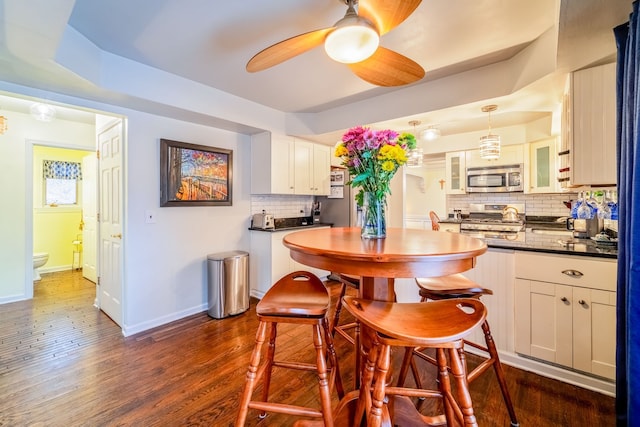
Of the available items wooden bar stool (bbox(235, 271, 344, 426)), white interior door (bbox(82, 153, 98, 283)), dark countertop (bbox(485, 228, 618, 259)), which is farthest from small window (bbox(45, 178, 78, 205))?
dark countertop (bbox(485, 228, 618, 259))

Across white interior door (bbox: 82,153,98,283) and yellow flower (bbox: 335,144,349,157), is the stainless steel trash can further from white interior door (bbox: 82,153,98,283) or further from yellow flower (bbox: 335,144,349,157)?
white interior door (bbox: 82,153,98,283)

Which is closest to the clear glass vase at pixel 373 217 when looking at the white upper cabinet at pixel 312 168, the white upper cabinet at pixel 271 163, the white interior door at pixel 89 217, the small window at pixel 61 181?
the white upper cabinet at pixel 271 163

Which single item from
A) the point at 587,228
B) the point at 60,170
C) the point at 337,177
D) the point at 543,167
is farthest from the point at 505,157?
the point at 60,170

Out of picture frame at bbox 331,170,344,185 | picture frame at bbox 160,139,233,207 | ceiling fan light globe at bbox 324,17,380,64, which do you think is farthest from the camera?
picture frame at bbox 331,170,344,185

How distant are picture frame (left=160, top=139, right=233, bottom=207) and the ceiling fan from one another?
1585 millimetres

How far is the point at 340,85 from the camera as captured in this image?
2750 mm

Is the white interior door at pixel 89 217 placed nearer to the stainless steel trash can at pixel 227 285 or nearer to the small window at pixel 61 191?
the small window at pixel 61 191

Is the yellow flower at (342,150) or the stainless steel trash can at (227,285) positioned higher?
the yellow flower at (342,150)

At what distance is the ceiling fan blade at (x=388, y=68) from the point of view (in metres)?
1.64

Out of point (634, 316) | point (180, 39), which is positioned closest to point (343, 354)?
point (634, 316)

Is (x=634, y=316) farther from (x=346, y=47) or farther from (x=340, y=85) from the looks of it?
(x=340, y=85)

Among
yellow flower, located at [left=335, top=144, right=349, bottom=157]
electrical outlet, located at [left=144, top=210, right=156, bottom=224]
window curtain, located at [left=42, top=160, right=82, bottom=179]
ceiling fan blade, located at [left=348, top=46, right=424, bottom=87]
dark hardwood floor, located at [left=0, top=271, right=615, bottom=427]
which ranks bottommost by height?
dark hardwood floor, located at [left=0, top=271, right=615, bottom=427]

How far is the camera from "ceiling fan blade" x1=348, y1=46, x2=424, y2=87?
164 cm

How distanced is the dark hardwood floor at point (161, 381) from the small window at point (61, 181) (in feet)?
9.27
